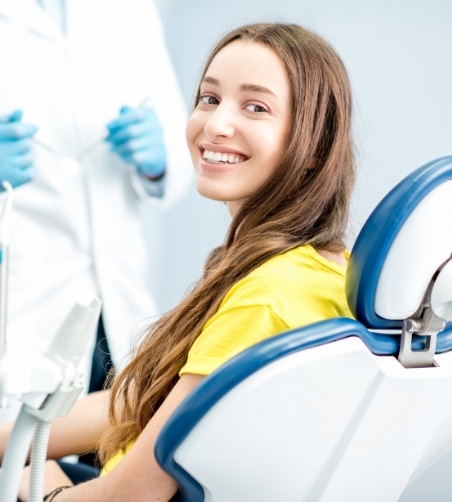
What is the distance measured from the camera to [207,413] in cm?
71

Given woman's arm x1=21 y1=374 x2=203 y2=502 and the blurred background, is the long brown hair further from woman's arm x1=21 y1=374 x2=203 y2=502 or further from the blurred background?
the blurred background

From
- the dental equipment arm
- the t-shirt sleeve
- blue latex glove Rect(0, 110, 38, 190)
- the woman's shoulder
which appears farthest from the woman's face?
blue latex glove Rect(0, 110, 38, 190)

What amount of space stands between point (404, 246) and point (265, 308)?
0.15 meters

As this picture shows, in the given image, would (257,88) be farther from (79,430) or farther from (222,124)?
(79,430)

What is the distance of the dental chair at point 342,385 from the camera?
71 centimetres

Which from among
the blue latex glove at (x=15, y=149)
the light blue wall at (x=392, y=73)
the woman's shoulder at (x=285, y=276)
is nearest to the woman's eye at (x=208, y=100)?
the woman's shoulder at (x=285, y=276)

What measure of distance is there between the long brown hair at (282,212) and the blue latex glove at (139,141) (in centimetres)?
72

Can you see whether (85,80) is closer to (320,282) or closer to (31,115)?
(31,115)

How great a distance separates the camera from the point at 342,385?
731 millimetres

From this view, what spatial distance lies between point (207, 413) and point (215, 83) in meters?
0.51

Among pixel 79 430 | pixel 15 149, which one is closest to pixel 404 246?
pixel 79 430

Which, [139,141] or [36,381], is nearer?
[36,381]

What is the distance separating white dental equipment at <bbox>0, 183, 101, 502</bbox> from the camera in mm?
688

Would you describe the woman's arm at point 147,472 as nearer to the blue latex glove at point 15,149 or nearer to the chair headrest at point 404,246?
the chair headrest at point 404,246
